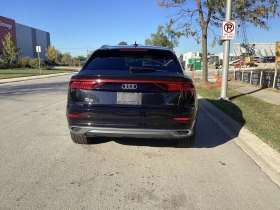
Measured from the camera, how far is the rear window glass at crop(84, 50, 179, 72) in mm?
4370

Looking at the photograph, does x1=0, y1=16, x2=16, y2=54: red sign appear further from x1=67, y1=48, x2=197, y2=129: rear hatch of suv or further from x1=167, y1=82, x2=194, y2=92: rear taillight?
x1=167, y1=82, x2=194, y2=92: rear taillight

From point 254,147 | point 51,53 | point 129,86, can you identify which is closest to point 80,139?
point 129,86

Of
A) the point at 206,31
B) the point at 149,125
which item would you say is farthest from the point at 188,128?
the point at 206,31

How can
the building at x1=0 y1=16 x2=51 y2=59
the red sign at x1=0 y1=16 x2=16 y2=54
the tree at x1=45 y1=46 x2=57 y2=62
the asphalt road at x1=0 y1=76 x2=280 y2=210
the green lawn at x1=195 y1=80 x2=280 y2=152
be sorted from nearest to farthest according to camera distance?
1. the asphalt road at x1=0 y1=76 x2=280 y2=210
2. the green lawn at x1=195 y1=80 x2=280 y2=152
3. the red sign at x1=0 y1=16 x2=16 y2=54
4. the building at x1=0 y1=16 x2=51 y2=59
5. the tree at x1=45 y1=46 x2=57 y2=62

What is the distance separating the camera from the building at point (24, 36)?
51.5m

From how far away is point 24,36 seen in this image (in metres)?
62.2

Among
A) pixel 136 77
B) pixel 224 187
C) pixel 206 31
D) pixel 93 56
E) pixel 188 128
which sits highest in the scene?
pixel 206 31

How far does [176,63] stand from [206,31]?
12902mm

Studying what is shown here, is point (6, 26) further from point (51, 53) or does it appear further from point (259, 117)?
point (259, 117)

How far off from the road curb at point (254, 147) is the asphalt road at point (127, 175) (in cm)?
14

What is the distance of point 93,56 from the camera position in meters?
4.65

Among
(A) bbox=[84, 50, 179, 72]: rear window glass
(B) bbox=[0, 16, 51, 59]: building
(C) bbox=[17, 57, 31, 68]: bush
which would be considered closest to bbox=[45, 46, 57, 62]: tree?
(B) bbox=[0, 16, 51, 59]: building

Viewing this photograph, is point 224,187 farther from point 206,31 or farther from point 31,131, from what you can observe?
point 206,31

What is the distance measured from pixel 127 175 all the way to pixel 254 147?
2460 millimetres
